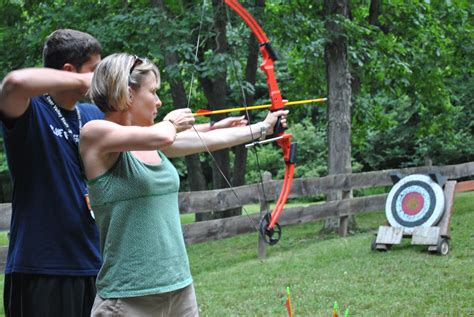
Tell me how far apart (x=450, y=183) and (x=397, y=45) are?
3265 millimetres

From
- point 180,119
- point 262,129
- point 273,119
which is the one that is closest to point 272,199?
point 273,119

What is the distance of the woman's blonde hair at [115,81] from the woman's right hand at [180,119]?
0.23 meters

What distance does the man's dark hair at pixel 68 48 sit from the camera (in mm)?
2328

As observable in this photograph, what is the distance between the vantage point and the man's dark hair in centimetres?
233

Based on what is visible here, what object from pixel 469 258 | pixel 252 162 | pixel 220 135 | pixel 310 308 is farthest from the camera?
pixel 252 162

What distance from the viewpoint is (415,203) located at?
782 cm

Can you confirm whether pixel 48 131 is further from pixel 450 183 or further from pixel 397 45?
pixel 397 45

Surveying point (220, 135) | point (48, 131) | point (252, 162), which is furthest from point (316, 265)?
point (252, 162)

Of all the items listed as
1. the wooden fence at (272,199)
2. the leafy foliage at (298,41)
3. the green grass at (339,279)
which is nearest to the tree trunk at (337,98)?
the leafy foliage at (298,41)

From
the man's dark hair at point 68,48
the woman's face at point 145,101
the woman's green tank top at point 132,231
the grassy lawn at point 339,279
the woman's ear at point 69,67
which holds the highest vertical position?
the man's dark hair at point 68,48

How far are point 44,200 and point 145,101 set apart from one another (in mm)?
455

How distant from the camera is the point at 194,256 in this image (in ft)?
30.0

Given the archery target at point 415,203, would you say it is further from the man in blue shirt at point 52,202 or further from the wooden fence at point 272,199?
the man in blue shirt at point 52,202

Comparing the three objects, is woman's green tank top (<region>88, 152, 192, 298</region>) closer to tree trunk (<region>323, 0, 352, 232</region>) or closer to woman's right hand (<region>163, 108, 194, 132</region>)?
woman's right hand (<region>163, 108, 194, 132</region>)
